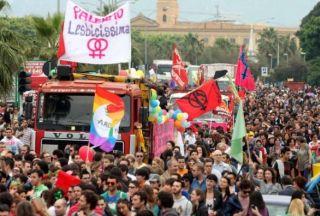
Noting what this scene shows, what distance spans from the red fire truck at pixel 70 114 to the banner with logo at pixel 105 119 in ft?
10.5

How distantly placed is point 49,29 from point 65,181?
34.4m

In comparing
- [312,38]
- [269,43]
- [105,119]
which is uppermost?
[105,119]

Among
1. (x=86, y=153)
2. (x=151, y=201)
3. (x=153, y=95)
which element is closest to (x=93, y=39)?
(x=153, y=95)

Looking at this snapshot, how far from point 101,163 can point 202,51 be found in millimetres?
147920

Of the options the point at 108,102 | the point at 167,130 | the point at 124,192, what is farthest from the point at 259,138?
the point at 124,192

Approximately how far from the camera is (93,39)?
24609 millimetres

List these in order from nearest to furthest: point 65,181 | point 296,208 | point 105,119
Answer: point 296,208 → point 65,181 → point 105,119

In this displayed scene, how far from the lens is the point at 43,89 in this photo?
23406 millimetres

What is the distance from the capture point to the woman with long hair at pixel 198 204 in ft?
50.2

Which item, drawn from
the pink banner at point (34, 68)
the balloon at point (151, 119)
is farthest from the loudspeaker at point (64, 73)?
the pink banner at point (34, 68)

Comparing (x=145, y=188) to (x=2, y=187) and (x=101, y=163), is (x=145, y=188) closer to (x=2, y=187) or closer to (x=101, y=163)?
(x=2, y=187)

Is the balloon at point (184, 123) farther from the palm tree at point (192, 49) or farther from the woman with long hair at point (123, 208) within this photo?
the palm tree at point (192, 49)

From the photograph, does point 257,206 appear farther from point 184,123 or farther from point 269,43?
point 269,43

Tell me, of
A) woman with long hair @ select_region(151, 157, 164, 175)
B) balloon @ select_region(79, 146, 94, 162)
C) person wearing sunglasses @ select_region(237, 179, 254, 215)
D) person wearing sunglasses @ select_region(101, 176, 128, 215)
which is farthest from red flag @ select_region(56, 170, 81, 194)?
balloon @ select_region(79, 146, 94, 162)
